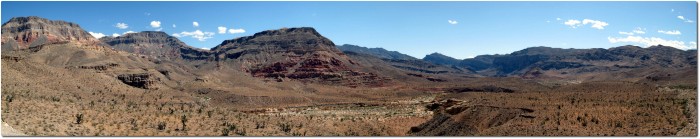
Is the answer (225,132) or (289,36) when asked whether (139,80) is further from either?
(289,36)

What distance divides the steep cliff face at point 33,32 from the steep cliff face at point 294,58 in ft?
139

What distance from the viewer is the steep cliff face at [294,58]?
121 m

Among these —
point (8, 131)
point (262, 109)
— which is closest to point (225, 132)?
point (8, 131)

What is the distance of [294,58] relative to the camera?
13462 cm

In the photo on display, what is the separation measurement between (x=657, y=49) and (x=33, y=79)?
19798 cm

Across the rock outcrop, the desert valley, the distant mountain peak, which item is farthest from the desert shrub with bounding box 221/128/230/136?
the distant mountain peak

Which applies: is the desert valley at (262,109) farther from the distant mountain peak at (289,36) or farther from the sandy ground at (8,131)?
the distant mountain peak at (289,36)

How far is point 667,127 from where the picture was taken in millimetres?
26328

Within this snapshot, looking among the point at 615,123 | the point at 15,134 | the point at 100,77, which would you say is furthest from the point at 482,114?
the point at 100,77

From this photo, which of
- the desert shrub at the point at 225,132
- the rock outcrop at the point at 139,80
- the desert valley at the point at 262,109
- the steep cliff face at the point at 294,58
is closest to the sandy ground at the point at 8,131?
the desert valley at the point at 262,109

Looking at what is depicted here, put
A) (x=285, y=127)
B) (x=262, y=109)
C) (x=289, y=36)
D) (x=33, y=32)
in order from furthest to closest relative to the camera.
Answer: (x=289, y=36)
(x=33, y=32)
(x=262, y=109)
(x=285, y=127)

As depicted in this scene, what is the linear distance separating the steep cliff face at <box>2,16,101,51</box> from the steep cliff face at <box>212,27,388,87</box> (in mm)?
42518

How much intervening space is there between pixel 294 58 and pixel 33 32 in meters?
79.1

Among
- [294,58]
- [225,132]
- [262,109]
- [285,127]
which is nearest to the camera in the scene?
[225,132]
